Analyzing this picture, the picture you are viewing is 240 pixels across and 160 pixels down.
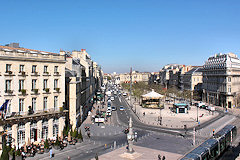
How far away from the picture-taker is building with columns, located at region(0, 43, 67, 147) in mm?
35062

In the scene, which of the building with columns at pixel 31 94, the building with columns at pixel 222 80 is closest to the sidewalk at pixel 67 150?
the building with columns at pixel 31 94

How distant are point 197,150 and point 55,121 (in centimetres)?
2455

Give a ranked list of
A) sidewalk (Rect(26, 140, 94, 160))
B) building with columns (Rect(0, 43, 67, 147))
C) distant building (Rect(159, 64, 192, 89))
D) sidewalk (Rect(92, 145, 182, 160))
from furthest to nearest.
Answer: distant building (Rect(159, 64, 192, 89)), building with columns (Rect(0, 43, 67, 147)), sidewalk (Rect(26, 140, 94, 160)), sidewalk (Rect(92, 145, 182, 160))

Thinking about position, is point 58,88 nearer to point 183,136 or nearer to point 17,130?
point 17,130

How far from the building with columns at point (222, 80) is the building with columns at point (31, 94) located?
65.2 metres

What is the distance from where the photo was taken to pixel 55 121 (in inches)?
1617

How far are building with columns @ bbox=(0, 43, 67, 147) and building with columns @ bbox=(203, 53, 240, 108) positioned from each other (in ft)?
214

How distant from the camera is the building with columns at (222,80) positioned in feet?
283

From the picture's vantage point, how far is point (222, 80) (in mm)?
89625

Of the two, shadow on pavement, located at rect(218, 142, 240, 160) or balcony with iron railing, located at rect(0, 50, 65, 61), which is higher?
balcony with iron railing, located at rect(0, 50, 65, 61)

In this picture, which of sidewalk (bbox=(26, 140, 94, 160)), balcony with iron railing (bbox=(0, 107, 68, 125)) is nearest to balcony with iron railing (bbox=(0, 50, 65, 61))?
balcony with iron railing (bbox=(0, 107, 68, 125))

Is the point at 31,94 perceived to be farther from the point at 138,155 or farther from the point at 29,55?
the point at 138,155

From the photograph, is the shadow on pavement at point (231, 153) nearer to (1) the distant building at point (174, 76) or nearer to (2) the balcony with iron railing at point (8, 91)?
(2) the balcony with iron railing at point (8, 91)

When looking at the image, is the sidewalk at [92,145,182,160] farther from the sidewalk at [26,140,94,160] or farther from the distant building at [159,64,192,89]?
the distant building at [159,64,192,89]
